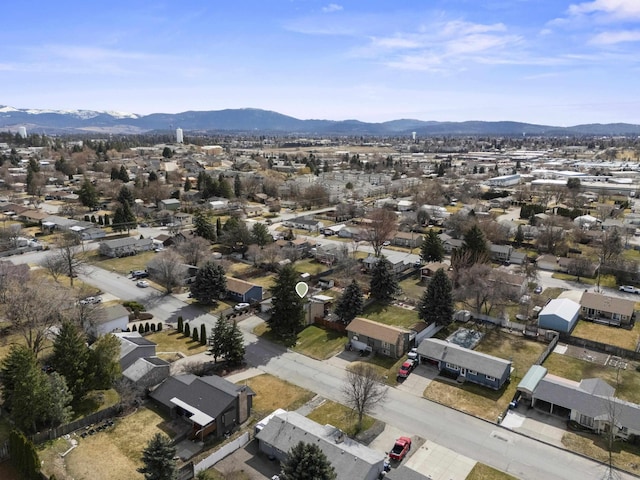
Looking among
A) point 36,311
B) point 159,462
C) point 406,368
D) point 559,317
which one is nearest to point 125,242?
point 36,311

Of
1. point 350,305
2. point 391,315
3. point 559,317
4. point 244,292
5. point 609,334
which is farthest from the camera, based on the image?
point 244,292

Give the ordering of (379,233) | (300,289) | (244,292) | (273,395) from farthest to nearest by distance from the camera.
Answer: (379,233)
(244,292)
(300,289)
(273,395)

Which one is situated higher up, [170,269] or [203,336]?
[170,269]

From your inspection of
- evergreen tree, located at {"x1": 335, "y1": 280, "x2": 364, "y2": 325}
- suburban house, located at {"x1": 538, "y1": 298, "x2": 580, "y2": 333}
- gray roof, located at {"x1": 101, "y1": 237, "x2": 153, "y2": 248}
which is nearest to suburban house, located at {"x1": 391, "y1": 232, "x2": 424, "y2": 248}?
suburban house, located at {"x1": 538, "y1": 298, "x2": 580, "y2": 333}

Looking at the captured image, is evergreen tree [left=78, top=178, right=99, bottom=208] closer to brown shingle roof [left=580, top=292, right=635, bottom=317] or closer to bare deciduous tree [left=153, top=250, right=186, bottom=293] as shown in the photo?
bare deciduous tree [left=153, top=250, right=186, bottom=293]

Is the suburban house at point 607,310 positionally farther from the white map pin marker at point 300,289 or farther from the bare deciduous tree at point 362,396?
the white map pin marker at point 300,289

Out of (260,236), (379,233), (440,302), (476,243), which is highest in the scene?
(476,243)

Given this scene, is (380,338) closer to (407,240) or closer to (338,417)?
(338,417)
